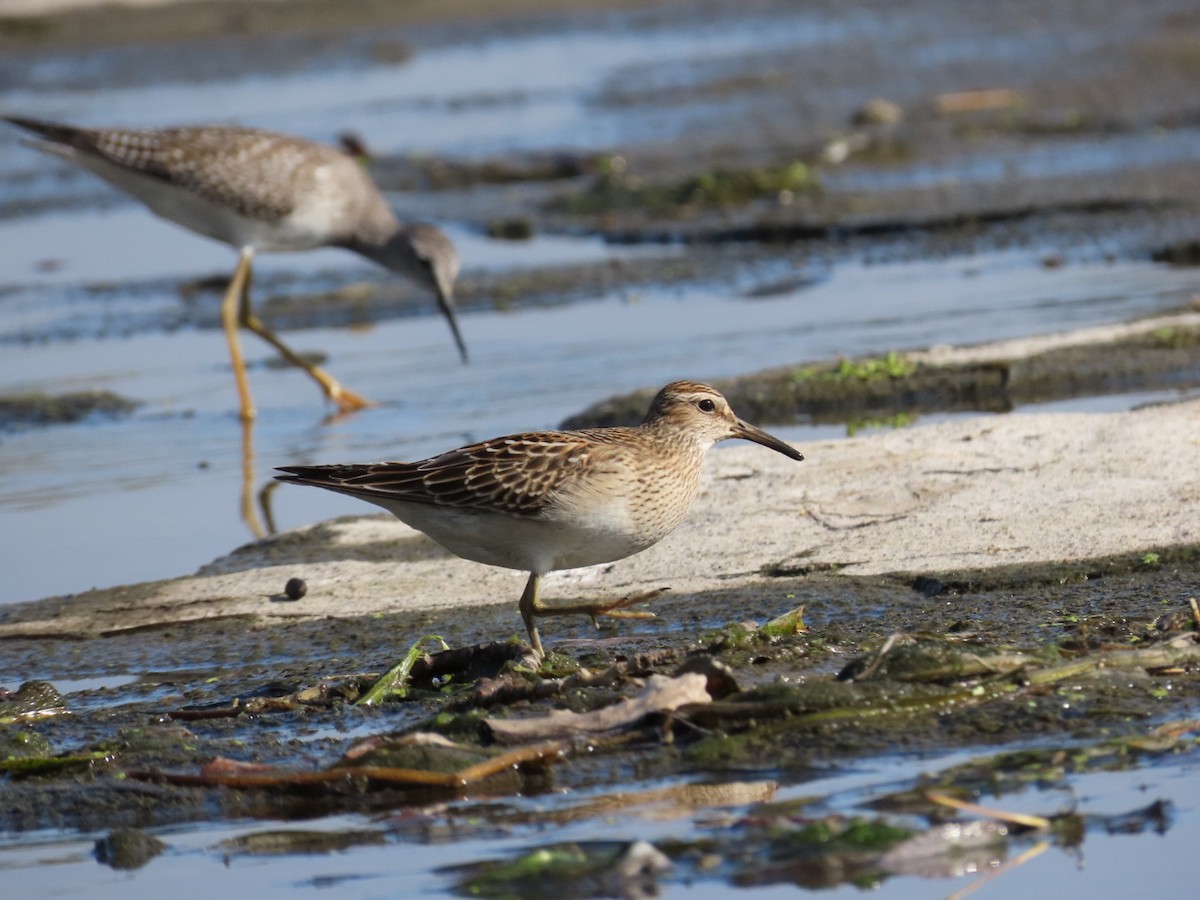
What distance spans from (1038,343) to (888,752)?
518 cm

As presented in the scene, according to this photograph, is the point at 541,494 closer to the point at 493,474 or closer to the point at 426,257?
the point at 493,474

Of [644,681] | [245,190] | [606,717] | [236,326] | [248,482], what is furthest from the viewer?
[245,190]

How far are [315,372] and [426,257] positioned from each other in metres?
1.46

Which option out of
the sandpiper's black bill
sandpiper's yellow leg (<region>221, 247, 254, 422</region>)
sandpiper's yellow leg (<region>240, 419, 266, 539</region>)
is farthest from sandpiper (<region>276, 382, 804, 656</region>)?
sandpiper's yellow leg (<region>221, 247, 254, 422</region>)

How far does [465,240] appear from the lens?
53.1ft

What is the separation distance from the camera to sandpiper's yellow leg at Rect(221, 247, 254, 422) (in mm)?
10969

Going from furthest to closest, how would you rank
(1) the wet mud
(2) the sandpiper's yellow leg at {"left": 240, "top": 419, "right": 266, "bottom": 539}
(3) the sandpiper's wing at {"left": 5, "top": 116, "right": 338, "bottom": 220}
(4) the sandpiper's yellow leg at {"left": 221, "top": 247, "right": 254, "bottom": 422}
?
(3) the sandpiper's wing at {"left": 5, "top": 116, "right": 338, "bottom": 220}
(4) the sandpiper's yellow leg at {"left": 221, "top": 247, "right": 254, "bottom": 422}
(2) the sandpiper's yellow leg at {"left": 240, "top": 419, "right": 266, "bottom": 539}
(1) the wet mud

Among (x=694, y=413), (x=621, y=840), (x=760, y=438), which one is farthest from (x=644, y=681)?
(x=760, y=438)

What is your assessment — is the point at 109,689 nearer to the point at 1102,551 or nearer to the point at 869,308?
the point at 1102,551

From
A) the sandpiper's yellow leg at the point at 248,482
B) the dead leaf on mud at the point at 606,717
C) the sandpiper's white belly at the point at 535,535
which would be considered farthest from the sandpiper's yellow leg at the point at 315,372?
the dead leaf on mud at the point at 606,717

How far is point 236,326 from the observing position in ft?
38.5

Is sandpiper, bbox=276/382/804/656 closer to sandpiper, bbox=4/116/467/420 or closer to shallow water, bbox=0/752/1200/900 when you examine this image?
shallow water, bbox=0/752/1200/900

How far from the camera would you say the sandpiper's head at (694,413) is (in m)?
6.60

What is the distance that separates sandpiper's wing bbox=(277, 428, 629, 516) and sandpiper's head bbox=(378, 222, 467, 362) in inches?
221
